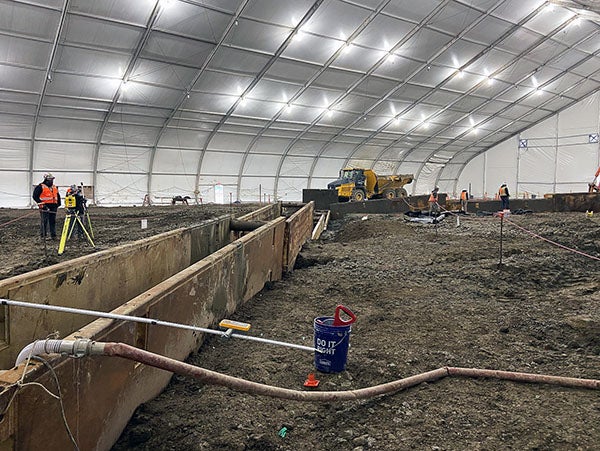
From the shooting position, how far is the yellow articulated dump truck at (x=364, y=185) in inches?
906

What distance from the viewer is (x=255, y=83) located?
73.4 feet

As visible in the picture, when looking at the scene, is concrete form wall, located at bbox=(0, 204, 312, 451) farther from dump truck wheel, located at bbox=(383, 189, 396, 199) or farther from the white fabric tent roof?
dump truck wheel, located at bbox=(383, 189, 396, 199)

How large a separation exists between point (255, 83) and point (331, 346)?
2115cm

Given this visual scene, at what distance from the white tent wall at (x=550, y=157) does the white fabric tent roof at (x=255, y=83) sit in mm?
597

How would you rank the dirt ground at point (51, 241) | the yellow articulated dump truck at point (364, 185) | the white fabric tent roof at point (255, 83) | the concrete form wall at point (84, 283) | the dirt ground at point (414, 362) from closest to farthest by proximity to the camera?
the dirt ground at point (414, 362), the concrete form wall at point (84, 283), the dirt ground at point (51, 241), the white fabric tent roof at point (255, 83), the yellow articulated dump truck at point (364, 185)

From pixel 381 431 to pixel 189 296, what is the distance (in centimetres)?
184

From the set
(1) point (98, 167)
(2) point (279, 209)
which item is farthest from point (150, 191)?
(2) point (279, 209)

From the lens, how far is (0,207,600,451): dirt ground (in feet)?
8.05

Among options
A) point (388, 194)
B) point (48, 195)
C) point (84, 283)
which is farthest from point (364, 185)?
point (84, 283)

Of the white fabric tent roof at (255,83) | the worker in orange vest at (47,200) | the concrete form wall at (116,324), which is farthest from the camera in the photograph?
the white fabric tent roof at (255,83)

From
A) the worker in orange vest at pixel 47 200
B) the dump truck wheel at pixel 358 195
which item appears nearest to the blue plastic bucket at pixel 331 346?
the worker in orange vest at pixel 47 200

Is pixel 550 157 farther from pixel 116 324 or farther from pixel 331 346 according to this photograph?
pixel 116 324

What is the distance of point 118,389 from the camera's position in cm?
238

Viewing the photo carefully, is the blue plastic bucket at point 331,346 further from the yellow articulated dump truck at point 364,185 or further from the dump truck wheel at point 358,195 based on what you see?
the dump truck wheel at point 358,195
